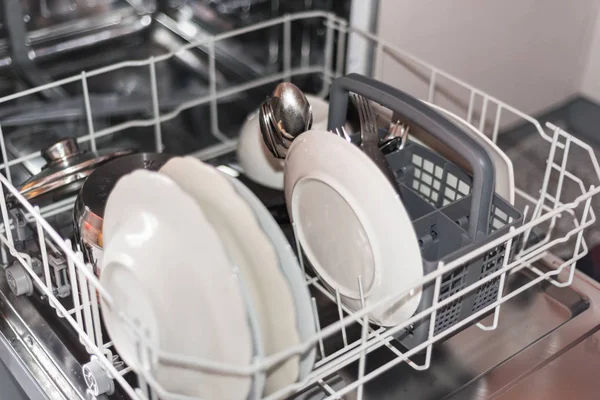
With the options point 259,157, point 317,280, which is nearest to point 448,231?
point 317,280

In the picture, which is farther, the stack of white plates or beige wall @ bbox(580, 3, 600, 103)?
beige wall @ bbox(580, 3, 600, 103)

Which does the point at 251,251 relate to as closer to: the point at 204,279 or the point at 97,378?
the point at 204,279

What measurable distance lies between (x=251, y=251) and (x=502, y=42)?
2.30 ft

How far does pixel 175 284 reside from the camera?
599 millimetres

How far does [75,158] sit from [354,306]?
0.35 metres

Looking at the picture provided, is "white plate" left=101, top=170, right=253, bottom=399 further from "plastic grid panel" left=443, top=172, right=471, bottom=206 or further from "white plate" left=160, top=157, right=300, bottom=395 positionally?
"plastic grid panel" left=443, top=172, right=471, bottom=206

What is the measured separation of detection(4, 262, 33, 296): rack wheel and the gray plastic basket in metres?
0.35

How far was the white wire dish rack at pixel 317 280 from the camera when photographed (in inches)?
25.0

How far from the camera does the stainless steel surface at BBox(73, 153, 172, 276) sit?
0.75m

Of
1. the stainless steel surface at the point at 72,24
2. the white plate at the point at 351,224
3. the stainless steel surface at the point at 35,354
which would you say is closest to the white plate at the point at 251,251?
the white plate at the point at 351,224

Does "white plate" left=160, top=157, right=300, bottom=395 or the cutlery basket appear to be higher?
"white plate" left=160, top=157, right=300, bottom=395

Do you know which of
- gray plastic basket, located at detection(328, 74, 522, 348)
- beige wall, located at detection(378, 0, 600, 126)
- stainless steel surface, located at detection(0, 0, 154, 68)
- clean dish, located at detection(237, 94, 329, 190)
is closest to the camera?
gray plastic basket, located at detection(328, 74, 522, 348)

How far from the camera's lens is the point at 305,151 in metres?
0.72

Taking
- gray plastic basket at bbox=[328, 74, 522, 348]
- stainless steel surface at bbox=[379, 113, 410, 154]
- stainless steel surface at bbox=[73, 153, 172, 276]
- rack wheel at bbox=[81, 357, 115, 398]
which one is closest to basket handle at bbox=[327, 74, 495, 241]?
gray plastic basket at bbox=[328, 74, 522, 348]
